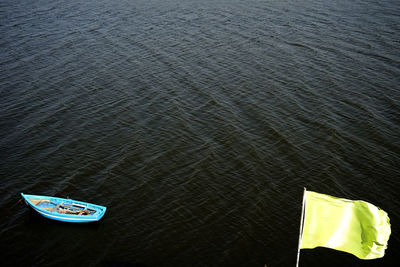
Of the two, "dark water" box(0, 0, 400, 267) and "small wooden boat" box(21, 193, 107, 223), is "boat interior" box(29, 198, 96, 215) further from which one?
"dark water" box(0, 0, 400, 267)

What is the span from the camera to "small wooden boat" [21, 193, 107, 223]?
27906 mm

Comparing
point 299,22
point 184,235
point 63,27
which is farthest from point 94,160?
point 299,22

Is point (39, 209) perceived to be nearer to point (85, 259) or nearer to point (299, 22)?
point (85, 259)

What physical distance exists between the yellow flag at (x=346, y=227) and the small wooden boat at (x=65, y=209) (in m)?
17.3

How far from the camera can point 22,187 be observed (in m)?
32.0

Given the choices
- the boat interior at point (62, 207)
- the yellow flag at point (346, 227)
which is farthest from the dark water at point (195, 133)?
the yellow flag at point (346, 227)

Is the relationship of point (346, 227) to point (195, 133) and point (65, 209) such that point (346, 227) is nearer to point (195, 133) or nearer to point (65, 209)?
point (65, 209)

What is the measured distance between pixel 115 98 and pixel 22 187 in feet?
56.9

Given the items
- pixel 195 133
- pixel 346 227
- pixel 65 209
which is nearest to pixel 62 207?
pixel 65 209

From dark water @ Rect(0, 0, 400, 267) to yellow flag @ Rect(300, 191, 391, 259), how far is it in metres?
8.00

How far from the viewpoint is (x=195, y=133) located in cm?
3862

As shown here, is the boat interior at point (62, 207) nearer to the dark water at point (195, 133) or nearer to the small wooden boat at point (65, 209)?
the small wooden boat at point (65, 209)

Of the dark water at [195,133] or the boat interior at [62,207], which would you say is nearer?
the dark water at [195,133]

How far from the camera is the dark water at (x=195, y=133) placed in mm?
27312
